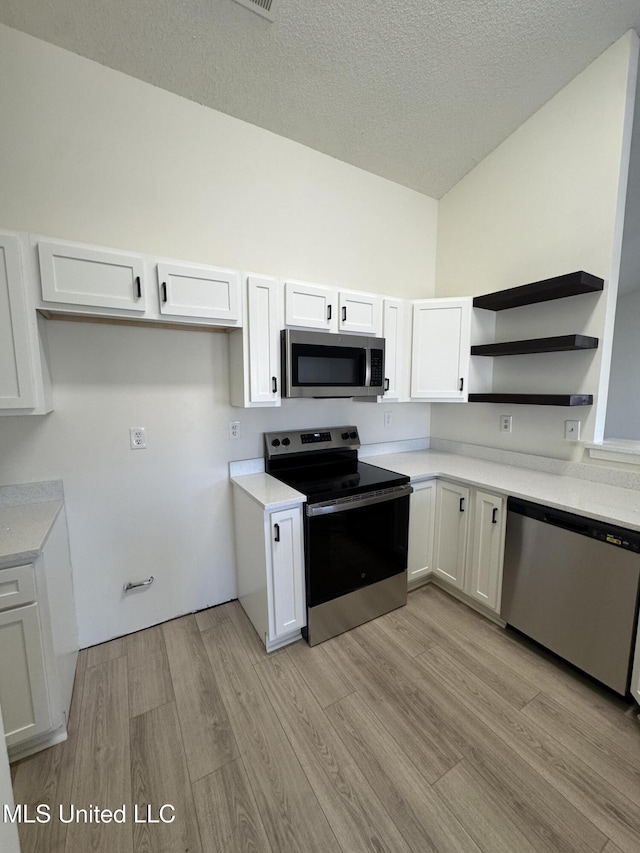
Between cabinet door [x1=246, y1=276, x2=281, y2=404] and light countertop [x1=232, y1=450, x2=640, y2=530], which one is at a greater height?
cabinet door [x1=246, y1=276, x2=281, y2=404]

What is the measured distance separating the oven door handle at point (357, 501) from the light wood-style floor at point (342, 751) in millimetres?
806

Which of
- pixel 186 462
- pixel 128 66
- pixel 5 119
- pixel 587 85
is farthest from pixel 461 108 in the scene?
pixel 186 462

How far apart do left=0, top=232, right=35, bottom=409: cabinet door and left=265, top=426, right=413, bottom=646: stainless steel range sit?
4.08 feet

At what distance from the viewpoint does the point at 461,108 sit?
2129 millimetres

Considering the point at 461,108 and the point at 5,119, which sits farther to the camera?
the point at 461,108

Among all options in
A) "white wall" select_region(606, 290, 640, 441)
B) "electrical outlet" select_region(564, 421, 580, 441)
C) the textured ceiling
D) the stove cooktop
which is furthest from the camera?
"white wall" select_region(606, 290, 640, 441)

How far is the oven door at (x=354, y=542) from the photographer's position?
1.84m

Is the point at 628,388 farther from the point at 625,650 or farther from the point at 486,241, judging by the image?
the point at 625,650

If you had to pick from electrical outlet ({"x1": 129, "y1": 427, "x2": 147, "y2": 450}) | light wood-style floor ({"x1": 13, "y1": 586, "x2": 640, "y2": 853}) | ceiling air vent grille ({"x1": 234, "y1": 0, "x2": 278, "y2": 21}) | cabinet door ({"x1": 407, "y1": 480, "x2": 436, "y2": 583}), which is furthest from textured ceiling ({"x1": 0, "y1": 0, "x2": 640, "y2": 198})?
light wood-style floor ({"x1": 13, "y1": 586, "x2": 640, "y2": 853})

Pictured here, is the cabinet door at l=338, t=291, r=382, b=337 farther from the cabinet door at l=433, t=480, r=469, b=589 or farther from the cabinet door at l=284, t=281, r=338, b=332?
the cabinet door at l=433, t=480, r=469, b=589

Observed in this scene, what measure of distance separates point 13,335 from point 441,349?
7.85 feet

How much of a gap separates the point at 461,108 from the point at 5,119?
2.44m

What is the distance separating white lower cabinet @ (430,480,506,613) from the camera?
6.55 feet

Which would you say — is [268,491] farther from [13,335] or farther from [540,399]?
[540,399]
